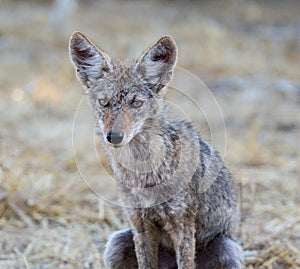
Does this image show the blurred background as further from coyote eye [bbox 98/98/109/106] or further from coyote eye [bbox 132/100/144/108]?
coyote eye [bbox 98/98/109/106]

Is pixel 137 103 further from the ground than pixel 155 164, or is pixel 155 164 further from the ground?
pixel 137 103

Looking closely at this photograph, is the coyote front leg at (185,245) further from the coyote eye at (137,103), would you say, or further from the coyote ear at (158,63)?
the coyote ear at (158,63)

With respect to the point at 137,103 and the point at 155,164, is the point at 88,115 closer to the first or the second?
the point at 155,164

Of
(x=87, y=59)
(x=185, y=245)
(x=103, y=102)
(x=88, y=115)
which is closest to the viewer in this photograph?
(x=103, y=102)

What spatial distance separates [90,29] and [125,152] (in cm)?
1271

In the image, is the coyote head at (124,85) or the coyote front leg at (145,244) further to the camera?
the coyote front leg at (145,244)

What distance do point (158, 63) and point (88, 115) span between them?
555cm

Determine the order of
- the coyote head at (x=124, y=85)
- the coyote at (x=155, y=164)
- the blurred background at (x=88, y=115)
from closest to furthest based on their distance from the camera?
the coyote head at (x=124, y=85) → the coyote at (x=155, y=164) → the blurred background at (x=88, y=115)

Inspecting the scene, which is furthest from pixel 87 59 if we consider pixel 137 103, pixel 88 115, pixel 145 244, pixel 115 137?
pixel 88 115

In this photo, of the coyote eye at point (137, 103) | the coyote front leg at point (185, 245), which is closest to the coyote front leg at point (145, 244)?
the coyote front leg at point (185, 245)

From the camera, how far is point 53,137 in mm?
8484

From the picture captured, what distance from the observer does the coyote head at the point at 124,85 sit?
143 inches

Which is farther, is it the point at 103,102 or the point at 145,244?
the point at 145,244

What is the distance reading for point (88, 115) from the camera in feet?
30.7
